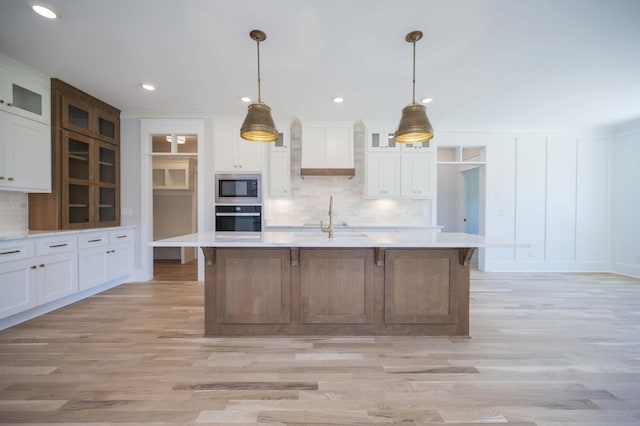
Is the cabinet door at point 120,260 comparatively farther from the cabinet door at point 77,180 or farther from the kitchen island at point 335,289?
the kitchen island at point 335,289

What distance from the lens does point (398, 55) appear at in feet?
9.05

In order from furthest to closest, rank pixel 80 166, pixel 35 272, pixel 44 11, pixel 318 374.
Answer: pixel 80 166
pixel 35 272
pixel 44 11
pixel 318 374

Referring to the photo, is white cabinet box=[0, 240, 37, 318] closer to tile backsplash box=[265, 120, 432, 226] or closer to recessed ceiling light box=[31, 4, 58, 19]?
recessed ceiling light box=[31, 4, 58, 19]

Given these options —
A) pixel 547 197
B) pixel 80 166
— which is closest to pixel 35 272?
pixel 80 166

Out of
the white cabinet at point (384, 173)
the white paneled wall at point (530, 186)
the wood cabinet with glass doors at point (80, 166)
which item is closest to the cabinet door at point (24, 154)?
the wood cabinet with glass doors at point (80, 166)

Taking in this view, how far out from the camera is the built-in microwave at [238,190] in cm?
445

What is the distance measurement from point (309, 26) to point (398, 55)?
964 mm

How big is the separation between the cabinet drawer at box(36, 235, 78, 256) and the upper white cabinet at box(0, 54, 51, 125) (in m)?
1.41

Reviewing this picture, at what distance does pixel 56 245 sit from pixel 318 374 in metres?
3.25

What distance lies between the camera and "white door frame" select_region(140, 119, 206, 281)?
4.48 meters

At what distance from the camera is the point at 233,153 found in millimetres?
4523

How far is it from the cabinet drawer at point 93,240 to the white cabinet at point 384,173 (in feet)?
13.3

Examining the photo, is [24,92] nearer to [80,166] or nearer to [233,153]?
[80,166]

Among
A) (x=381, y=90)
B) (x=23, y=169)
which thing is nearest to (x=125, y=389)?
(x=23, y=169)
